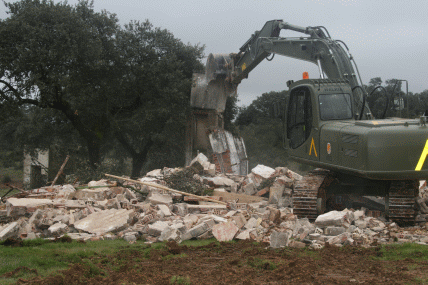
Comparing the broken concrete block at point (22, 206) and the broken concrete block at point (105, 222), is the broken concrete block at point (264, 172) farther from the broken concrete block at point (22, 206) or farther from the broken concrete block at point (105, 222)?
the broken concrete block at point (22, 206)

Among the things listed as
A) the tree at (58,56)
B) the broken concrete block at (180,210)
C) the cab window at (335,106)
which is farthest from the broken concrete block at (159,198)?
the tree at (58,56)

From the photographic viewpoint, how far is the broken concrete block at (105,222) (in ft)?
33.7

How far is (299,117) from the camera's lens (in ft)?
37.4

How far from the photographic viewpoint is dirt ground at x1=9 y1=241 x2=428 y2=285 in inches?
236

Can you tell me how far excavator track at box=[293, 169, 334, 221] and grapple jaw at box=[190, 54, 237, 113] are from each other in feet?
26.5

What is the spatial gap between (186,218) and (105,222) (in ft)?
5.76

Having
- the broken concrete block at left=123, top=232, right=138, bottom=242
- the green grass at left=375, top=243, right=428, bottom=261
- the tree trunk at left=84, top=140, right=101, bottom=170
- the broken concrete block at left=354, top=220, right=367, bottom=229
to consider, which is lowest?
the broken concrete block at left=123, top=232, right=138, bottom=242

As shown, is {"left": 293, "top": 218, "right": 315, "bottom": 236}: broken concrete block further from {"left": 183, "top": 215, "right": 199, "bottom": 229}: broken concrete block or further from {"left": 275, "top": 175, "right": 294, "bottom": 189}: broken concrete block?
{"left": 275, "top": 175, "right": 294, "bottom": 189}: broken concrete block

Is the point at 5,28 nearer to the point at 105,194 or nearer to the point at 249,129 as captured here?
the point at 105,194

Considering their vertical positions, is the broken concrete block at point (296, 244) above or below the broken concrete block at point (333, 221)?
below

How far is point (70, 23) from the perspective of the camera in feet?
68.1

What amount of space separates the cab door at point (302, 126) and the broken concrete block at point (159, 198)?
3.28 metres

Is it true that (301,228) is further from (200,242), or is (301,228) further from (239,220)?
(200,242)

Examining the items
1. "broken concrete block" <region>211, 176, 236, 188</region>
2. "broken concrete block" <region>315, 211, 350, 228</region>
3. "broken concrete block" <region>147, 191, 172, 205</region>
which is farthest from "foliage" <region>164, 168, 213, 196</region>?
"broken concrete block" <region>315, 211, 350, 228</region>
